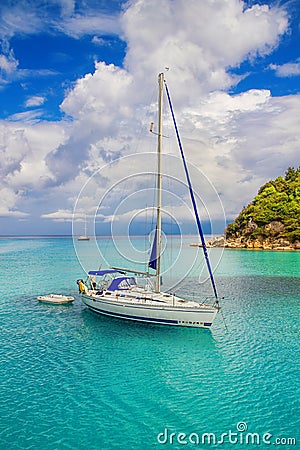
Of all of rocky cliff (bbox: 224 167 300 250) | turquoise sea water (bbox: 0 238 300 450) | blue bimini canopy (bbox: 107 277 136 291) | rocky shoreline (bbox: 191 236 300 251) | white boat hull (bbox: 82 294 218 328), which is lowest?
turquoise sea water (bbox: 0 238 300 450)

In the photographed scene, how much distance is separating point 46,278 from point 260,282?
29.8 metres

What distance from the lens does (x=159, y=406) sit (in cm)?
1545

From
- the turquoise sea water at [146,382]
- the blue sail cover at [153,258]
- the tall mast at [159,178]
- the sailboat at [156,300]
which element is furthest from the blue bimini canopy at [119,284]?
the tall mast at [159,178]

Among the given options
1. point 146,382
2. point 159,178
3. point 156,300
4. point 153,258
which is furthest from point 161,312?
point 159,178

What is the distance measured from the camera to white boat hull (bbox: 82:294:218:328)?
2527cm

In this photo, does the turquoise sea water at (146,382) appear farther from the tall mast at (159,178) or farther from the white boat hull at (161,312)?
the tall mast at (159,178)

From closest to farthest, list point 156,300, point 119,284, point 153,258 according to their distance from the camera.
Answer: point 156,300
point 153,258
point 119,284

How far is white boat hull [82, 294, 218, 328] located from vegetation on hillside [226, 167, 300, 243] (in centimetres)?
8299

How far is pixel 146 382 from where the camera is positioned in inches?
699

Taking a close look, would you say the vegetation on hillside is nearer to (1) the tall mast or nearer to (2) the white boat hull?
(1) the tall mast

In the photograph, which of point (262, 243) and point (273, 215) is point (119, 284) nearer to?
point (262, 243)

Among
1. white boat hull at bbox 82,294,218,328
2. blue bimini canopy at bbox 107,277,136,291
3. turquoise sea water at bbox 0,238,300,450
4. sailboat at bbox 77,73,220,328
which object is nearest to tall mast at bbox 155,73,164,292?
sailboat at bbox 77,73,220,328

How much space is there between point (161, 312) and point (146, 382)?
27.5ft

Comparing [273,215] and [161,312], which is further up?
[273,215]
